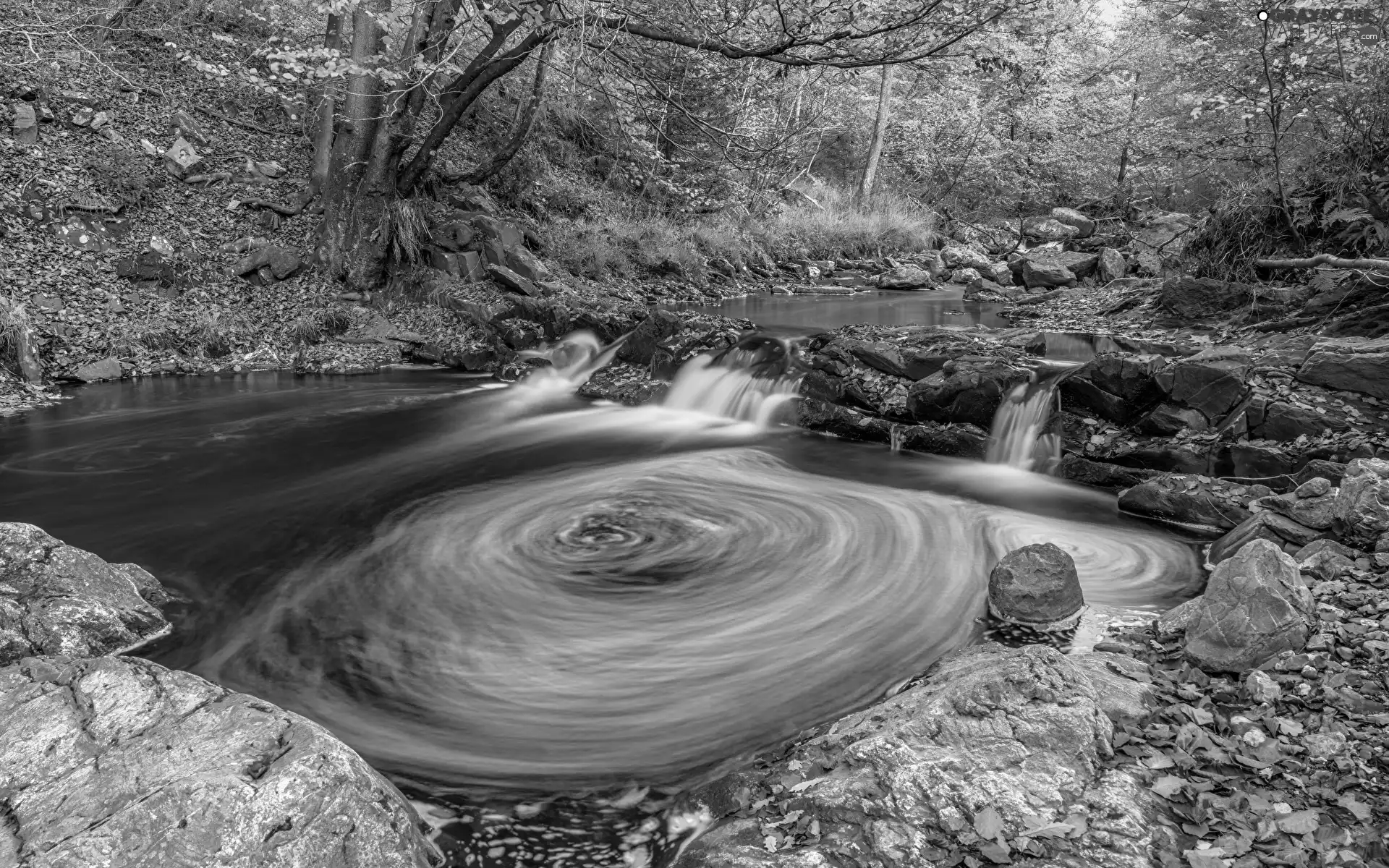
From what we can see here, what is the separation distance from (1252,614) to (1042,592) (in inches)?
53.7

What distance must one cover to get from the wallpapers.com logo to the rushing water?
6395 mm

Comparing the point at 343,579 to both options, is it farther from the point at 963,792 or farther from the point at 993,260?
the point at 993,260

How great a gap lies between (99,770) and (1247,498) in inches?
296

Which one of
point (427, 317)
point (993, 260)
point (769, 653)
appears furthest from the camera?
point (993, 260)

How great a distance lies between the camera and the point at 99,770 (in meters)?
2.96

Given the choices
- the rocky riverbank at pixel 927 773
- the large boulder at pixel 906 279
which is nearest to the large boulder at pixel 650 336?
the rocky riverbank at pixel 927 773

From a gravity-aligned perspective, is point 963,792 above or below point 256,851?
above

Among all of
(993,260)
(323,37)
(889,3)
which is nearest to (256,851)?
(889,3)

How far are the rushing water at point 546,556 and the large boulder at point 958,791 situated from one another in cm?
81

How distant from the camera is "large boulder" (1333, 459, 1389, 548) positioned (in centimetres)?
492

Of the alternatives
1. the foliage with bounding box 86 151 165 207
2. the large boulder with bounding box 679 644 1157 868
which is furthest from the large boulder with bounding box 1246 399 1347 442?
the foliage with bounding box 86 151 165 207

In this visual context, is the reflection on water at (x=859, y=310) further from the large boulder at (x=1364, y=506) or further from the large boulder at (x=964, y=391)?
the large boulder at (x=1364, y=506)

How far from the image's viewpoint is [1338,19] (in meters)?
9.52

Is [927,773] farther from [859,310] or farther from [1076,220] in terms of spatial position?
[1076,220]
